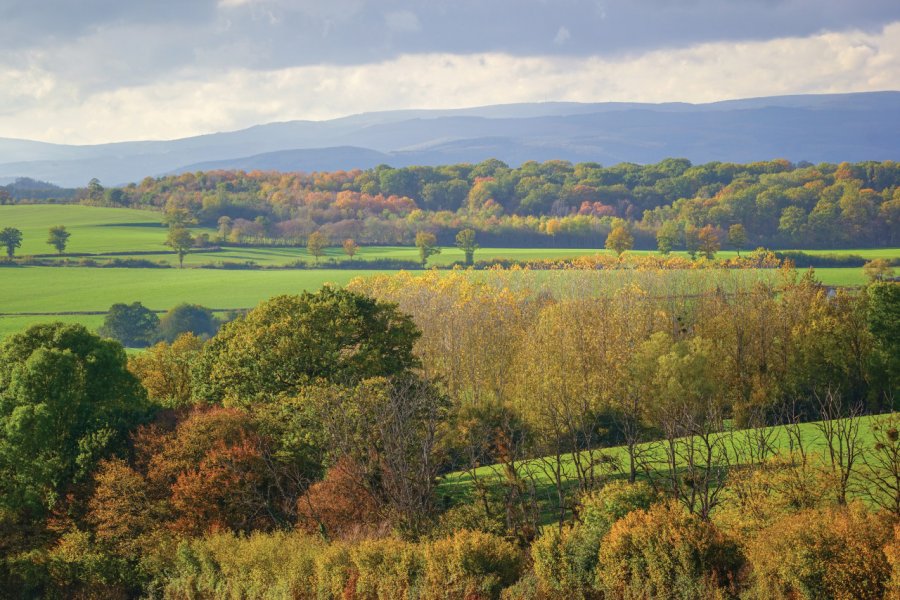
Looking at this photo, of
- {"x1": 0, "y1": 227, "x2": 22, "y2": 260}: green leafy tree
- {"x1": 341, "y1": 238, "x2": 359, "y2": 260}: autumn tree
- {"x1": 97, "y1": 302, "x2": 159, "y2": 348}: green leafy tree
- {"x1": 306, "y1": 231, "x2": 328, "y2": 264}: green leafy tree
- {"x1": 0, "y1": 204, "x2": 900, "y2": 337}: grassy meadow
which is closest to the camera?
{"x1": 97, "y1": 302, "x2": 159, "y2": 348}: green leafy tree

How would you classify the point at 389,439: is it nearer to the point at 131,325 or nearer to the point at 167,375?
the point at 167,375

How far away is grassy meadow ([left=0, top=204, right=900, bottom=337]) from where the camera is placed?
455 ft

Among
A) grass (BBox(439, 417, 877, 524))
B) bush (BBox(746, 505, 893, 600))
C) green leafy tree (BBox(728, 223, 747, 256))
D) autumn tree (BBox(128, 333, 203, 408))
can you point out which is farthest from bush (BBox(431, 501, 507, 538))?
green leafy tree (BBox(728, 223, 747, 256))

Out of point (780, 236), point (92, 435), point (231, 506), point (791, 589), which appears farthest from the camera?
point (780, 236)

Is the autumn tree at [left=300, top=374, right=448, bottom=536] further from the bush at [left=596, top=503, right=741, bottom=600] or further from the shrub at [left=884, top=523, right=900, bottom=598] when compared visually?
the shrub at [left=884, top=523, right=900, bottom=598]

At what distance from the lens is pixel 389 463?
4188cm

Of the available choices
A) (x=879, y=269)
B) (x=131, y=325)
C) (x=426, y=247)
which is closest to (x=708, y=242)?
(x=426, y=247)

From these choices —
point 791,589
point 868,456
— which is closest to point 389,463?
point 791,589

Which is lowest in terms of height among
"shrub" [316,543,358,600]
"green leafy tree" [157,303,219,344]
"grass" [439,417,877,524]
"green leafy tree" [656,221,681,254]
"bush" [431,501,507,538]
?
"green leafy tree" [157,303,219,344]

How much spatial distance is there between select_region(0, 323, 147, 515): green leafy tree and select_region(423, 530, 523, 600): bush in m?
20.8

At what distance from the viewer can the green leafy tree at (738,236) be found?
614 ft

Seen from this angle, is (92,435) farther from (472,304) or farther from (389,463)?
(472,304)

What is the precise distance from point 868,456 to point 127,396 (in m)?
35.9

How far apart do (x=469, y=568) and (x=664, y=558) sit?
5.99 m
